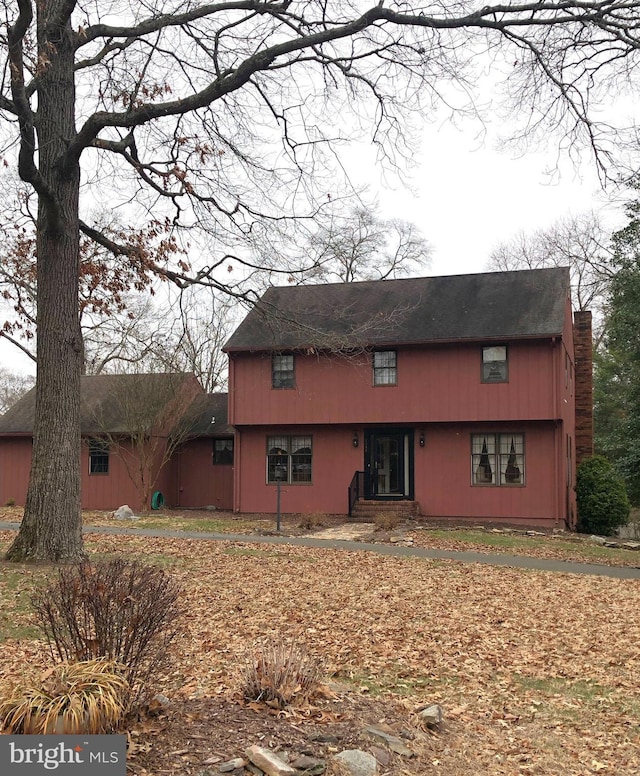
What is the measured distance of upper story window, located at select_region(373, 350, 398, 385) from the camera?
77.0 ft

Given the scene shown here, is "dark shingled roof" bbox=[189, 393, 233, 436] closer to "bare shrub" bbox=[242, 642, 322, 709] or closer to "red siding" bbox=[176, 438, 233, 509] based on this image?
"red siding" bbox=[176, 438, 233, 509]

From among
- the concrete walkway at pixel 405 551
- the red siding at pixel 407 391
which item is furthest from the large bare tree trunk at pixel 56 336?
the red siding at pixel 407 391

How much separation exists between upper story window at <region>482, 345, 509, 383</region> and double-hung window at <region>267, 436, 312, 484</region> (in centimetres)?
596

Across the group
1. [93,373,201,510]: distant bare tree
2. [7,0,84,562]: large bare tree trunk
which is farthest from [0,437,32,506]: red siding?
[7,0,84,562]: large bare tree trunk

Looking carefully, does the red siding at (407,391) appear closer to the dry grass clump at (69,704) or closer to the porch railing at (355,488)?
the porch railing at (355,488)

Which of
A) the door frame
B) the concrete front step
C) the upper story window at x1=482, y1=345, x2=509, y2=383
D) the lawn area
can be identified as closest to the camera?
the lawn area

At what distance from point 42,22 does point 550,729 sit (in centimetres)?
1147

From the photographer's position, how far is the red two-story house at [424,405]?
72.5 ft

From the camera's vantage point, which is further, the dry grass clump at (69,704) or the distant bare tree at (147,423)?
the distant bare tree at (147,423)

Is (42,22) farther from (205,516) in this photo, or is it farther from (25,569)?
(205,516)

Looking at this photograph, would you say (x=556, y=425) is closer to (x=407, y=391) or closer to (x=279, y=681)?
(x=407, y=391)

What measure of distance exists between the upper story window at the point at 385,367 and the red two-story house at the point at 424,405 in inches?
1.7

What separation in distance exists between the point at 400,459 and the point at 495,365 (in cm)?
A: 415

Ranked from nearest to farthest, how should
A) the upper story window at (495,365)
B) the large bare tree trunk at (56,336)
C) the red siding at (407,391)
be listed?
the large bare tree trunk at (56,336)
the red siding at (407,391)
the upper story window at (495,365)
